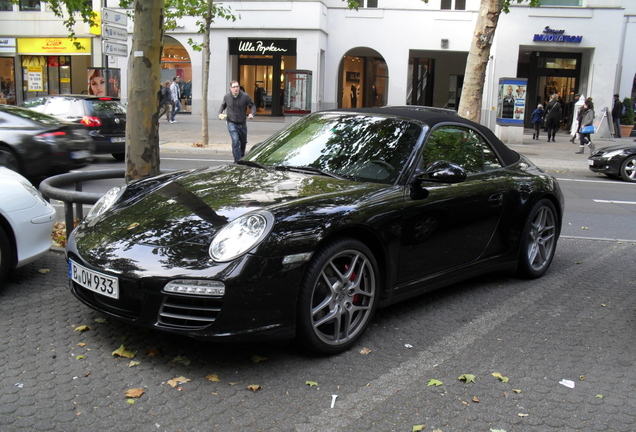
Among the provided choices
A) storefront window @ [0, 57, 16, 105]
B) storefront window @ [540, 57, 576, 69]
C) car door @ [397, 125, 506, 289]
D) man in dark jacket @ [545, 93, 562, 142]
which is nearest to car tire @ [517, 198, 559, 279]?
car door @ [397, 125, 506, 289]

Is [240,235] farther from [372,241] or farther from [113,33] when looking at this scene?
[113,33]

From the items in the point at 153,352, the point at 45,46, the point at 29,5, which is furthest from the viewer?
the point at 45,46

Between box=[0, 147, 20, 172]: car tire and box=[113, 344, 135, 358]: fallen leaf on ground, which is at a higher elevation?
box=[0, 147, 20, 172]: car tire

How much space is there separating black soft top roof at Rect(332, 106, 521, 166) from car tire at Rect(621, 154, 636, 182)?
1049 centimetres

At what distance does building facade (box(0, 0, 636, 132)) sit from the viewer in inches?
1120

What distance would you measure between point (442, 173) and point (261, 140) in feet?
60.4

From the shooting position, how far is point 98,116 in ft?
50.0

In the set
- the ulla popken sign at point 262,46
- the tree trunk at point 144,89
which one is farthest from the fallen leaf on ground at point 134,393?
the ulla popken sign at point 262,46

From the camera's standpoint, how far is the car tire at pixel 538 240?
5.81 metres

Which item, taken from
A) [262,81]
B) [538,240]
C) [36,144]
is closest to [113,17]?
[36,144]

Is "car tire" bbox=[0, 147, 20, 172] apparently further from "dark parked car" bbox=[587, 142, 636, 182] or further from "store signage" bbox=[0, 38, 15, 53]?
"store signage" bbox=[0, 38, 15, 53]

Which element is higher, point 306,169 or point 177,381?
point 306,169

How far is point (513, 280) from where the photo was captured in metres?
6.01

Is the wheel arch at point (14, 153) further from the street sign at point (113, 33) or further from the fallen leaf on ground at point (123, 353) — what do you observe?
the fallen leaf on ground at point (123, 353)
